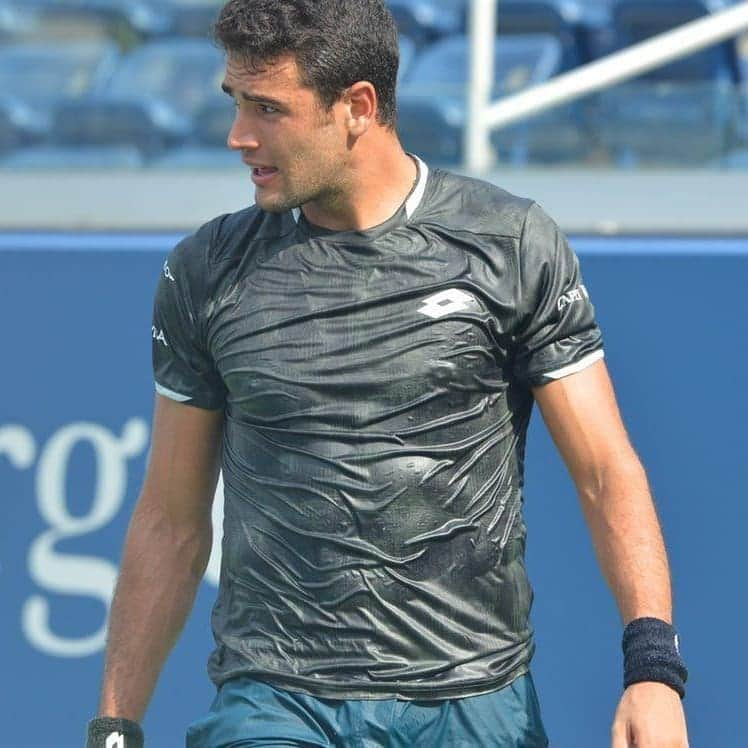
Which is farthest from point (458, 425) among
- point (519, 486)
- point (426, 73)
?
point (426, 73)

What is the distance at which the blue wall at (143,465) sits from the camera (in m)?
4.03

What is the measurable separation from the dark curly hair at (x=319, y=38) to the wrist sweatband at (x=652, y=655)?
3.07 ft

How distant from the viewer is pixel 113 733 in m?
2.57

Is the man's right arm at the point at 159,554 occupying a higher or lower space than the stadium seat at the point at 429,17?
lower

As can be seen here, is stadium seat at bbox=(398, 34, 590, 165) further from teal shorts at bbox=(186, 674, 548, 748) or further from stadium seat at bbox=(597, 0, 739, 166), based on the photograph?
teal shorts at bbox=(186, 674, 548, 748)

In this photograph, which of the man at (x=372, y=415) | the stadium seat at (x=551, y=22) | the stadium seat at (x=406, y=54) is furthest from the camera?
the stadium seat at (x=406, y=54)

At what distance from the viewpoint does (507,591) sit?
2.48 metres

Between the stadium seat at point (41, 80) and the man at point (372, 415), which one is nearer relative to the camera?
the man at point (372, 415)

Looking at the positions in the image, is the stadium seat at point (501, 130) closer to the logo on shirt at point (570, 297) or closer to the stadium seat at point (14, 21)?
the stadium seat at point (14, 21)

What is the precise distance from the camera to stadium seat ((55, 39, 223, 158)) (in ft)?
15.5

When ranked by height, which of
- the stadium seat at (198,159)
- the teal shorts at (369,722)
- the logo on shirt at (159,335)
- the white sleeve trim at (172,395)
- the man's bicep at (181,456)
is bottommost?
the teal shorts at (369,722)

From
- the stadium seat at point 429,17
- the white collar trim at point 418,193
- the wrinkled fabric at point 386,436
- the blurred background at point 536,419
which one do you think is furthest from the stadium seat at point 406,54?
the wrinkled fabric at point 386,436

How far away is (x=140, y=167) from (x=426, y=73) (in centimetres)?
93

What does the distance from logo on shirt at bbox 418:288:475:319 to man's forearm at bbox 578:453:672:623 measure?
1.12 ft
